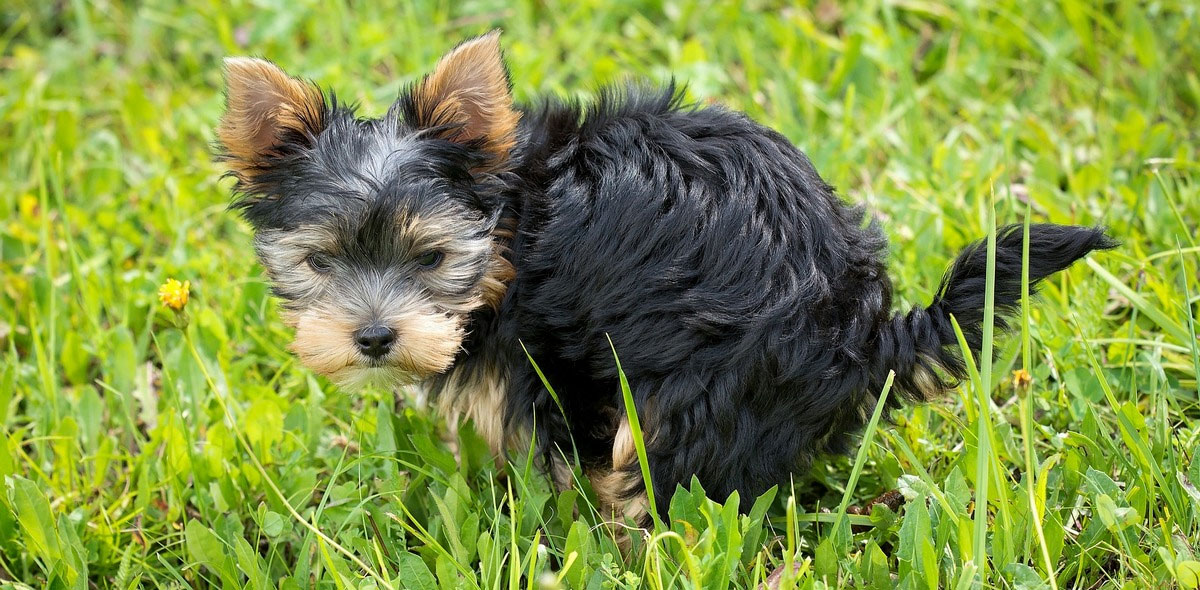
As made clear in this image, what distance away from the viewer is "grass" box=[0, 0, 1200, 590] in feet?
9.68

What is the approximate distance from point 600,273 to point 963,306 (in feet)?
3.25

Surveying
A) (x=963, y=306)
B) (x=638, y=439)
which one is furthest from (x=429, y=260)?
(x=963, y=306)

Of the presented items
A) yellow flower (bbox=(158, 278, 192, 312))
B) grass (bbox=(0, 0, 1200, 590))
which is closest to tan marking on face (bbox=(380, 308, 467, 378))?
grass (bbox=(0, 0, 1200, 590))

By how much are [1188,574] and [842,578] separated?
86cm

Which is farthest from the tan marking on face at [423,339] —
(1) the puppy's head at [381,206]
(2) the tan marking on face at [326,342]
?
(2) the tan marking on face at [326,342]

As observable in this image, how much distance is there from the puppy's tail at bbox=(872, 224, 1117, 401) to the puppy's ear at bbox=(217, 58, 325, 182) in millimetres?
1785


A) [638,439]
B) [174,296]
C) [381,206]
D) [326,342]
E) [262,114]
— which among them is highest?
[262,114]

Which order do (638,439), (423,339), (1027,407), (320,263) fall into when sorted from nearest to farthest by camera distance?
(1027,407), (638,439), (423,339), (320,263)

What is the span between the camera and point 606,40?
5.98 meters

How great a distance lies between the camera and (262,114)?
3121mm

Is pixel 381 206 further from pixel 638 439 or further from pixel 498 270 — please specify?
pixel 638 439

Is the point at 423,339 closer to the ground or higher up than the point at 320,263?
closer to the ground

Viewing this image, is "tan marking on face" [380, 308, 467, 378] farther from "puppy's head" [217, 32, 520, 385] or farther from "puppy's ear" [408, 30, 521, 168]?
"puppy's ear" [408, 30, 521, 168]

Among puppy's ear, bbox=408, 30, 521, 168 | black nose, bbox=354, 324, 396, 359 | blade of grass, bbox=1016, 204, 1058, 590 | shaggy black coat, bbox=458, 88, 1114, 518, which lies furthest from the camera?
puppy's ear, bbox=408, 30, 521, 168
